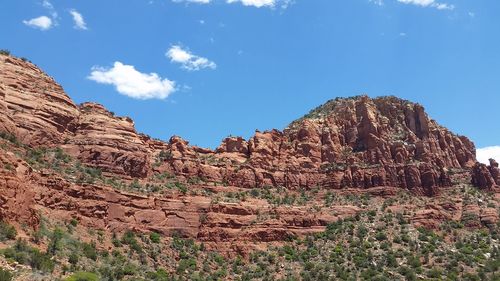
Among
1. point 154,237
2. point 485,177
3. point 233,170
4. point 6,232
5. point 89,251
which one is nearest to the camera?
point 6,232

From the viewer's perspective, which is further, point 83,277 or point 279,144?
point 279,144

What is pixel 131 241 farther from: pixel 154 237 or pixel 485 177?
pixel 485 177

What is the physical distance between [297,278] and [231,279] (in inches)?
301

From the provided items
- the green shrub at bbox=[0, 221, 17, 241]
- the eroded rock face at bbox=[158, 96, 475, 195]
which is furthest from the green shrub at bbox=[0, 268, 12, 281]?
the eroded rock face at bbox=[158, 96, 475, 195]

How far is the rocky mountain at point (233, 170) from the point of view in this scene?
57.3 metres

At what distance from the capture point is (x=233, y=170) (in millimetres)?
78812

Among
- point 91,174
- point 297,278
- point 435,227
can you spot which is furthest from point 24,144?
point 435,227

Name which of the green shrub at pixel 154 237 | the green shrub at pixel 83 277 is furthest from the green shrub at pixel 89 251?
the green shrub at pixel 154 237

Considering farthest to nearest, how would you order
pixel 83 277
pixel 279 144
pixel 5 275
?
pixel 279 144
pixel 83 277
pixel 5 275

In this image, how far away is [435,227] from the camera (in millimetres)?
69000

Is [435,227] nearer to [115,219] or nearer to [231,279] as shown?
[231,279]

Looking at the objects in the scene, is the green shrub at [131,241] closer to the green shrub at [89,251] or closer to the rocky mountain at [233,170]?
the rocky mountain at [233,170]

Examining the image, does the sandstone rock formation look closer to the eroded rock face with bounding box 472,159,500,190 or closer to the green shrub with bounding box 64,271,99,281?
the eroded rock face with bounding box 472,159,500,190

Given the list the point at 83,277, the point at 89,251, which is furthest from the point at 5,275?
the point at 89,251
